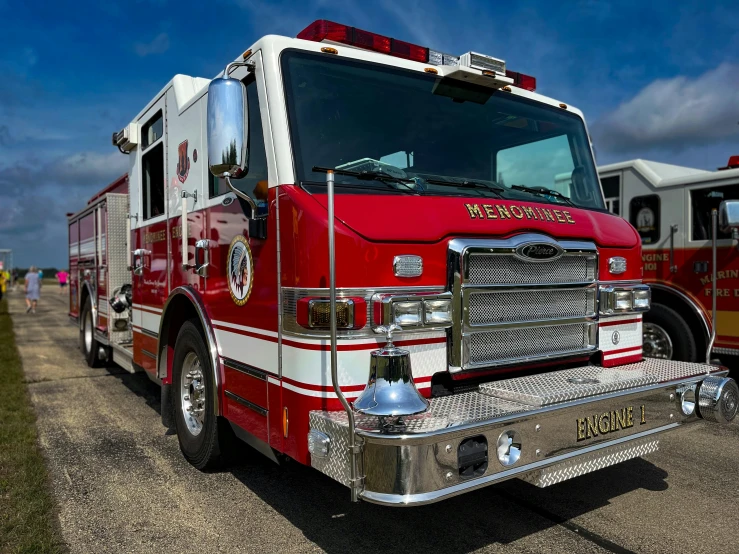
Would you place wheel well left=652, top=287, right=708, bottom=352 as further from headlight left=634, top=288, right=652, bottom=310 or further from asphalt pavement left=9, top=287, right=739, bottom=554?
headlight left=634, top=288, right=652, bottom=310

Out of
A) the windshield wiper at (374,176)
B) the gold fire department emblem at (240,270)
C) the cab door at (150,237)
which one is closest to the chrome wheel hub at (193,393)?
the cab door at (150,237)

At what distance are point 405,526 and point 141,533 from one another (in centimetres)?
137

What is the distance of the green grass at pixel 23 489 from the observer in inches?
121

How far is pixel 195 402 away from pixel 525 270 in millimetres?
2344

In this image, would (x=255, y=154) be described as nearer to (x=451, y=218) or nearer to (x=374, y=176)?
(x=374, y=176)

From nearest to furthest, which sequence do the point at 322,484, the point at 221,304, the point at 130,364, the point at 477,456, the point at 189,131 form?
the point at 477,456 < the point at 221,304 < the point at 322,484 < the point at 189,131 < the point at 130,364

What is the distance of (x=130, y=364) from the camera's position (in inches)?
226

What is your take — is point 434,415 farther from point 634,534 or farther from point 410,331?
point 634,534

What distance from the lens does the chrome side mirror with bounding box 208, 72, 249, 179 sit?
9.02ft

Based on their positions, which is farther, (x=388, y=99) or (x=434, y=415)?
(x=388, y=99)

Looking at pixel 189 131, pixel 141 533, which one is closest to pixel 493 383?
pixel 141 533

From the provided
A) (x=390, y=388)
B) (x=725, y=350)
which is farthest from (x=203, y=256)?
(x=725, y=350)

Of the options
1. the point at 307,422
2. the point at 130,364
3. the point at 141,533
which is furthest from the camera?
the point at 130,364

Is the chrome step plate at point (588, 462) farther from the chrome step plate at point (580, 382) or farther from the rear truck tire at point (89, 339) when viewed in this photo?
the rear truck tire at point (89, 339)
